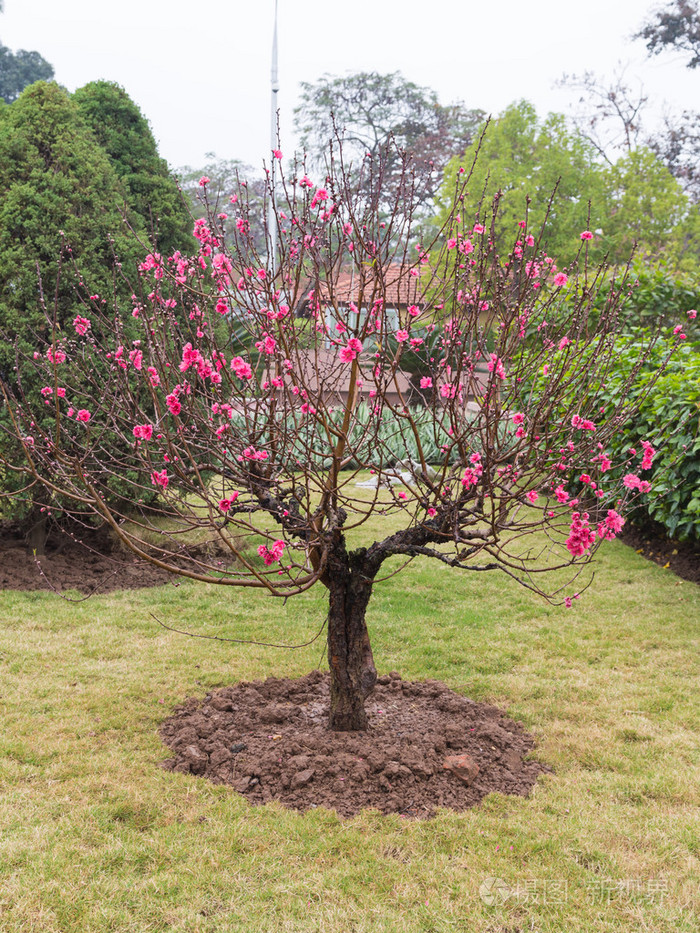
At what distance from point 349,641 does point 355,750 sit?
18.8 inches

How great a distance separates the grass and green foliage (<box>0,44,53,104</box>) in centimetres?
4070

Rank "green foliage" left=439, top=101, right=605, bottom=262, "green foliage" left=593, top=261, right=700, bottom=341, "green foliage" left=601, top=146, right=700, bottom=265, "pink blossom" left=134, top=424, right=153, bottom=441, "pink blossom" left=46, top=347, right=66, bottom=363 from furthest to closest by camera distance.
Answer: "green foliage" left=601, top=146, right=700, bottom=265 < "green foliage" left=439, top=101, right=605, bottom=262 < "green foliage" left=593, top=261, right=700, bottom=341 < "pink blossom" left=134, top=424, right=153, bottom=441 < "pink blossom" left=46, top=347, right=66, bottom=363

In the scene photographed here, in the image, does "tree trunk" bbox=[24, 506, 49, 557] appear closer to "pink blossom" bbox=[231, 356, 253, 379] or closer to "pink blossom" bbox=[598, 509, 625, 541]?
"pink blossom" bbox=[231, 356, 253, 379]

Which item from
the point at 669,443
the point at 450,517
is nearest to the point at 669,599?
Result: the point at 669,443

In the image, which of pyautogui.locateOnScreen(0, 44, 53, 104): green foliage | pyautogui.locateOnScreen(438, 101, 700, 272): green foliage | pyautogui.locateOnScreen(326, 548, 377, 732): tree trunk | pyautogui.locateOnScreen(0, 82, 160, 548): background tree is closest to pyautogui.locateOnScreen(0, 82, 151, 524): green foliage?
pyautogui.locateOnScreen(0, 82, 160, 548): background tree

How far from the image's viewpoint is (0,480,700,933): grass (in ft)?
7.93

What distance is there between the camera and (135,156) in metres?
6.90

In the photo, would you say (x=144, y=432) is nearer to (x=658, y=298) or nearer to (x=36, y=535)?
(x=36, y=535)

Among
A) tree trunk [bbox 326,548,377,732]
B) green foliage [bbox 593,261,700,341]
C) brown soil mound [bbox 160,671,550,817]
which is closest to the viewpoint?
brown soil mound [bbox 160,671,550,817]

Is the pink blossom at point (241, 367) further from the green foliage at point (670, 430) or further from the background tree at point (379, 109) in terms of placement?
A: the background tree at point (379, 109)

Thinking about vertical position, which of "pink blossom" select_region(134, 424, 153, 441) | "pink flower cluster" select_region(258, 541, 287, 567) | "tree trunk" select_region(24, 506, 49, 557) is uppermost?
"pink blossom" select_region(134, 424, 153, 441)

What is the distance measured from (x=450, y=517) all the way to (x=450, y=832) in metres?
1.24

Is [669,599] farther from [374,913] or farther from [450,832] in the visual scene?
[374,913]

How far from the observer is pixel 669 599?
5828 millimetres
